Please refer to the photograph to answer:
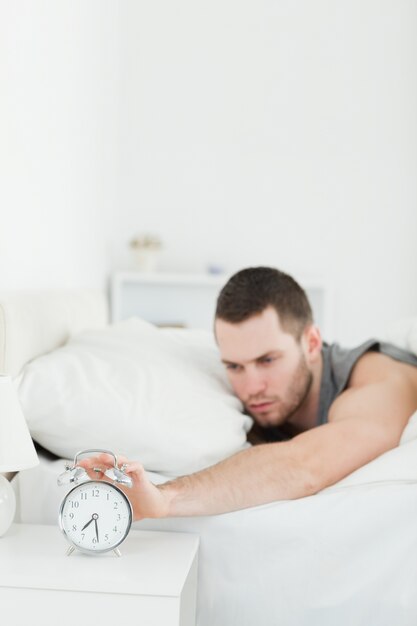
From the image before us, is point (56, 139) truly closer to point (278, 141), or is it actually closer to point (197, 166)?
point (197, 166)

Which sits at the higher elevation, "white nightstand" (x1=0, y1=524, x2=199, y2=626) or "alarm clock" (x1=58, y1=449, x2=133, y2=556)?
"alarm clock" (x1=58, y1=449, x2=133, y2=556)

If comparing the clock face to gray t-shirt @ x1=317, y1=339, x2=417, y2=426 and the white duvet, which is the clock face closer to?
the white duvet

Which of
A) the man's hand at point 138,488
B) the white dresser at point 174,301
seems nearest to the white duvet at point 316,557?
the man's hand at point 138,488

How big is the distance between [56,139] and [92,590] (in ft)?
6.12

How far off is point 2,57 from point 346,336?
113 inches

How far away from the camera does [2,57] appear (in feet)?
6.87

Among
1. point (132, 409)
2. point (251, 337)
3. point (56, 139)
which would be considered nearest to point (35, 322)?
point (132, 409)

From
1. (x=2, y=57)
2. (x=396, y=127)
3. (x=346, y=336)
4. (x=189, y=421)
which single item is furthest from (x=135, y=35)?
(x=189, y=421)

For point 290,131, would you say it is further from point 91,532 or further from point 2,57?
point 91,532

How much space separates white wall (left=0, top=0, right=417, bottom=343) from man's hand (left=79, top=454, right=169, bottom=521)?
3.09m

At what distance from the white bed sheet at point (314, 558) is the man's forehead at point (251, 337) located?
1.78 feet

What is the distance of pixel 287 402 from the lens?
2.18 m

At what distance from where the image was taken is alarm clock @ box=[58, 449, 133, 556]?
4.66 ft

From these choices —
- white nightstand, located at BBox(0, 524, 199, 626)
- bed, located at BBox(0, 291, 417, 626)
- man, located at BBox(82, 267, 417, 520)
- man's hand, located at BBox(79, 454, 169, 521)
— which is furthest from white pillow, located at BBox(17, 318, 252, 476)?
white nightstand, located at BBox(0, 524, 199, 626)
